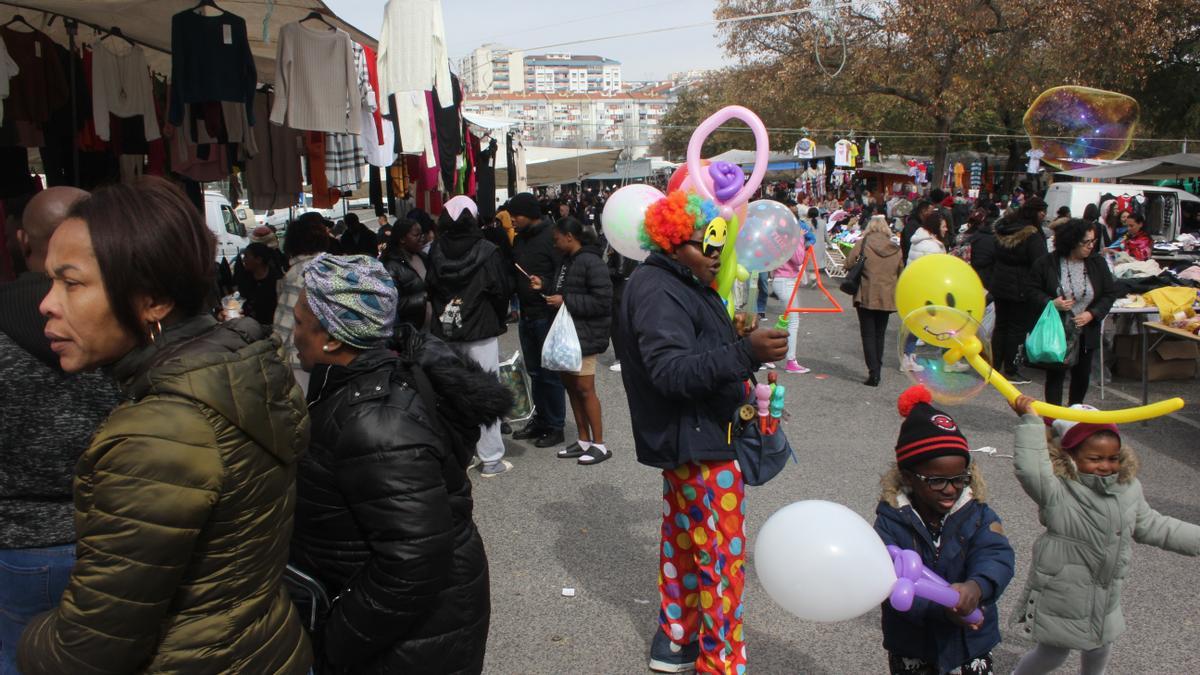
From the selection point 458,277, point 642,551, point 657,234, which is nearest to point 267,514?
point 657,234

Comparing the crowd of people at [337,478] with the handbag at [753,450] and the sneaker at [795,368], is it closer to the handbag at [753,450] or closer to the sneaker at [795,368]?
the handbag at [753,450]

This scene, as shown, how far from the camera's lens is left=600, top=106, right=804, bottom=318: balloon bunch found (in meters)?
2.90

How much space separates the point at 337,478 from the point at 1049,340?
17.5ft

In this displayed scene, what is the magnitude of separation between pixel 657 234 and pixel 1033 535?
304 cm

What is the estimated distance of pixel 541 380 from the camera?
6.27 metres

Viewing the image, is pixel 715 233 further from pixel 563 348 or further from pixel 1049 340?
pixel 1049 340

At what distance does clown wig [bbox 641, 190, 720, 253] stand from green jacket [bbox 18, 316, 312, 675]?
162 cm

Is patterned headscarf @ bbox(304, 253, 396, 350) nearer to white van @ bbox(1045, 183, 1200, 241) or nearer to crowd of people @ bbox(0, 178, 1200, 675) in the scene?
crowd of people @ bbox(0, 178, 1200, 675)

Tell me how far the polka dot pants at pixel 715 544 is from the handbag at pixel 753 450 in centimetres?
4

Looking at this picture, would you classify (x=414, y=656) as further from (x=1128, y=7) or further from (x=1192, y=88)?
(x=1192, y=88)

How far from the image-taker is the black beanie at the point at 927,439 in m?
2.49

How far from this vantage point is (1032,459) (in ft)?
8.94

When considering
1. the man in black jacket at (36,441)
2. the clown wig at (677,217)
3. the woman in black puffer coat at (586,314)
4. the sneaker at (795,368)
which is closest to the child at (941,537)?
the clown wig at (677,217)

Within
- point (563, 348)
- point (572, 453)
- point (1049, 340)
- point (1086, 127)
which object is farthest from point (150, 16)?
point (1086, 127)
